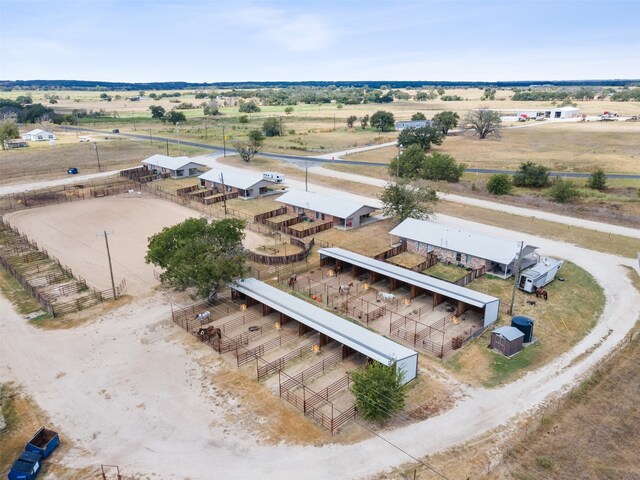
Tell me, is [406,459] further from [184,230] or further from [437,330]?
[184,230]

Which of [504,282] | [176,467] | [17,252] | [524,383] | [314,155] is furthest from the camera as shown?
[314,155]

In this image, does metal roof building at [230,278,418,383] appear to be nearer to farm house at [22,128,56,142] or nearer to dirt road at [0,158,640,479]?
dirt road at [0,158,640,479]

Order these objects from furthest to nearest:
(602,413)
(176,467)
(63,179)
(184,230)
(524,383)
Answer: (63,179)
(184,230)
(524,383)
(602,413)
(176,467)

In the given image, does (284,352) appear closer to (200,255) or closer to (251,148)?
(200,255)

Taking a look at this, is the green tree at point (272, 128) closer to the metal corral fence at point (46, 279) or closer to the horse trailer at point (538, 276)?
the metal corral fence at point (46, 279)

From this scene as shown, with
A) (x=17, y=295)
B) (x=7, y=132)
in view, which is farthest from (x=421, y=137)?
(x=7, y=132)

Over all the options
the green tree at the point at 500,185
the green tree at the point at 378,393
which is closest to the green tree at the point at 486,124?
the green tree at the point at 500,185

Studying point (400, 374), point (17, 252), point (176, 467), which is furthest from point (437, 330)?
point (17, 252)
